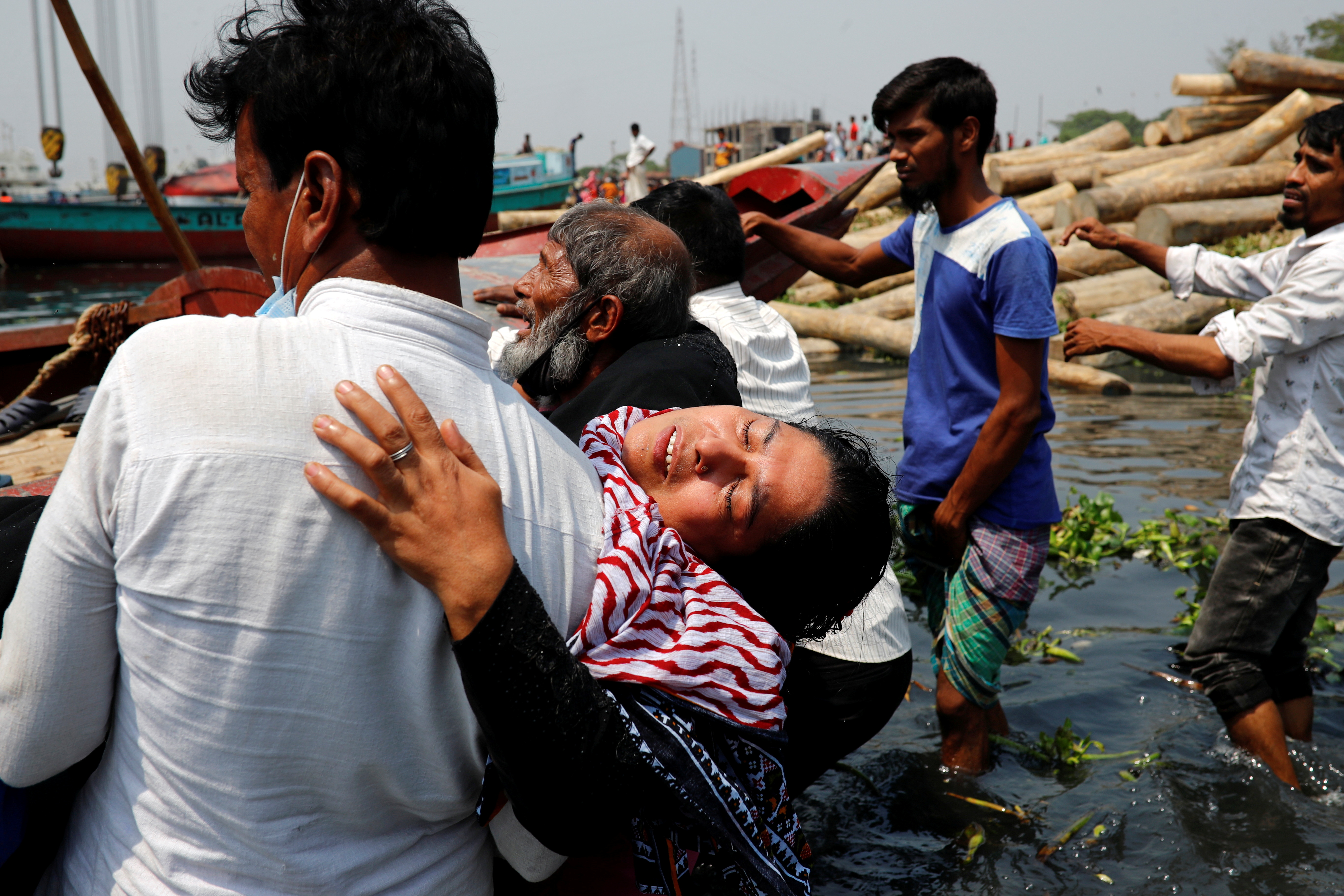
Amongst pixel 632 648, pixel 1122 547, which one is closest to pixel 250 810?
pixel 632 648

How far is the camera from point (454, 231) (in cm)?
131

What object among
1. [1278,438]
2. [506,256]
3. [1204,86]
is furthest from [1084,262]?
[1278,438]

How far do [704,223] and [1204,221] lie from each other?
1098cm

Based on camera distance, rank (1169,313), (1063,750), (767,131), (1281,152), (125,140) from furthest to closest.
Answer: (767,131) → (1281,152) → (1169,313) → (125,140) → (1063,750)

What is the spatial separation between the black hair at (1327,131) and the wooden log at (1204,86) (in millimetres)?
13910

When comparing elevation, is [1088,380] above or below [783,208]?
below

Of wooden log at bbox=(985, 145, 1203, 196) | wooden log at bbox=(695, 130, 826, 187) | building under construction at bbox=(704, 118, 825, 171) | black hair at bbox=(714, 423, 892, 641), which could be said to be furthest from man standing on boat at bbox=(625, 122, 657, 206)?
building under construction at bbox=(704, 118, 825, 171)

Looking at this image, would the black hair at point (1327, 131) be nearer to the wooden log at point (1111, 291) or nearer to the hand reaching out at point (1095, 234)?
the hand reaching out at point (1095, 234)

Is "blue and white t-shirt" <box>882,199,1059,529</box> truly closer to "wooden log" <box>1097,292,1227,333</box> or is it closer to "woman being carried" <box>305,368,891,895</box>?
"woman being carried" <box>305,368,891,895</box>

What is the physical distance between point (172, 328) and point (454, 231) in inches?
15.1

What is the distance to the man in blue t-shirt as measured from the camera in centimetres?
313

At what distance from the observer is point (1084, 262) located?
41.0 feet

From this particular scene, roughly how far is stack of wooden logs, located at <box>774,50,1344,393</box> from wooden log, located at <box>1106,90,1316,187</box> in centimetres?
2

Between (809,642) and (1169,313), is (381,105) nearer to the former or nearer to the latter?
(809,642)
